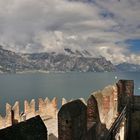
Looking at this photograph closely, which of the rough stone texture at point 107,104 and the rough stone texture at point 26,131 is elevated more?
the rough stone texture at point 26,131

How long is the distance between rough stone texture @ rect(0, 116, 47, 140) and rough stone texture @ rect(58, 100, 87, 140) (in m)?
1.68

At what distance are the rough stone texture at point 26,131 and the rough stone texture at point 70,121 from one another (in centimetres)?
168

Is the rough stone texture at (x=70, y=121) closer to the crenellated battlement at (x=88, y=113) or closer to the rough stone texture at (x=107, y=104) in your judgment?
the crenellated battlement at (x=88, y=113)

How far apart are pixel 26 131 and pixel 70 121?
7.05 feet

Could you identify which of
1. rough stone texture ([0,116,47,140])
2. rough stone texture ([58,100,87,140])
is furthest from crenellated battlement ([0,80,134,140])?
rough stone texture ([0,116,47,140])

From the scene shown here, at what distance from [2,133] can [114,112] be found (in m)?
12.4

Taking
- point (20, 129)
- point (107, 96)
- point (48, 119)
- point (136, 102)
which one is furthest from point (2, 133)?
point (48, 119)

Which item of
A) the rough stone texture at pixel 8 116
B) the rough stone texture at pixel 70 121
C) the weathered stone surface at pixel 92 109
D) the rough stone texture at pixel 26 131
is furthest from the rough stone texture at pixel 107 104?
the rough stone texture at pixel 8 116

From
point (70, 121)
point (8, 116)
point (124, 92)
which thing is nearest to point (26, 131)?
point (70, 121)

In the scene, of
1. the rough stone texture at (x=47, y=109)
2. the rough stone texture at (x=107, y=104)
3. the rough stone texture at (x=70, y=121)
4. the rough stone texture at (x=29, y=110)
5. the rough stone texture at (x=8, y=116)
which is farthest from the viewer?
the rough stone texture at (x=47, y=109)

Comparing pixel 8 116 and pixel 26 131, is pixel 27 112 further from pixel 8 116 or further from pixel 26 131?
pixel 26 131

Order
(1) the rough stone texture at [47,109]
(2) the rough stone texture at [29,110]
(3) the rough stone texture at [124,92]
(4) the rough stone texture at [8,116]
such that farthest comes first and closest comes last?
(1) the rough stone texture at [47,109] → (2) the rough stone texture at [29,110] → (4) the rough stone texture at [8,116] → (3) the rough stone texture at [124,92]

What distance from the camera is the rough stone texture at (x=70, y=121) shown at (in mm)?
6590

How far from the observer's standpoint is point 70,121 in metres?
6.57
